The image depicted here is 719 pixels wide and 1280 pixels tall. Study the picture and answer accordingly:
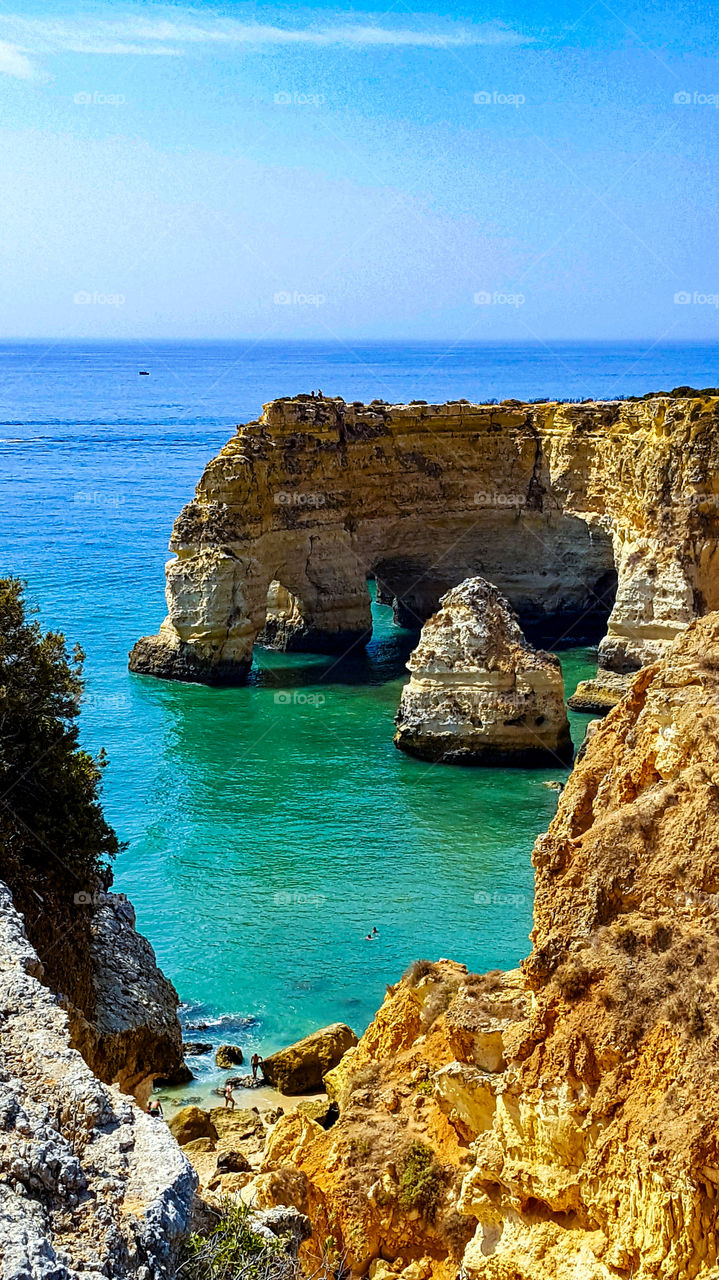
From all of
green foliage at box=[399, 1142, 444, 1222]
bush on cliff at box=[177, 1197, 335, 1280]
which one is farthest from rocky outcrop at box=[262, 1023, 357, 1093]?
bush on cliff at box=[177, 1197, 335, 1280]

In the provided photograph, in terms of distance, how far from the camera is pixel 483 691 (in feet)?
132

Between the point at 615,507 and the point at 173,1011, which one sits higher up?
the point at 615,507

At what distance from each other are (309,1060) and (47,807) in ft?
25.0

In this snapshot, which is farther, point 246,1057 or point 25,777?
point 246,1057

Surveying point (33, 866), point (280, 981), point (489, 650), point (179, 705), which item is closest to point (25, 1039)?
point (33, 866)

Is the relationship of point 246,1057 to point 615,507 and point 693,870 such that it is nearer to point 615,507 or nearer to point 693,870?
point 693,870

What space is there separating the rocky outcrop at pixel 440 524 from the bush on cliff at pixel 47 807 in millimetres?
27993

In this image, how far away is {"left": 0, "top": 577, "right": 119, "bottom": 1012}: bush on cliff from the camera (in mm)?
17766

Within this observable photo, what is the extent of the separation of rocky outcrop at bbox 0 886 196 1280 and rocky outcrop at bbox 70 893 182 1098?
5675mm

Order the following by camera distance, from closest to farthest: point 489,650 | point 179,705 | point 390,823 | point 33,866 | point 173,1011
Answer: point 33,866 → point 173,1011 → point 390,823 → point 489,650 → point 179,705

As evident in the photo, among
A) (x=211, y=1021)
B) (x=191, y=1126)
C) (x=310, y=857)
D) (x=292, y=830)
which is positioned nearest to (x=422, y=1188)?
(x=191, y=1126)

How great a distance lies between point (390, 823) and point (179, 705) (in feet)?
43.7

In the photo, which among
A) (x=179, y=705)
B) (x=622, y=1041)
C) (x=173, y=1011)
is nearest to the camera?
(x=622, y=1041)

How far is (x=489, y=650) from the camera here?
131 ft
